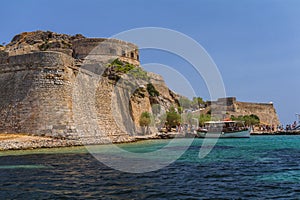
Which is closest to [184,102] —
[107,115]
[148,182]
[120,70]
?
[120,70]

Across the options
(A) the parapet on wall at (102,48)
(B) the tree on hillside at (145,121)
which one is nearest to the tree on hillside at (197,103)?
(A) the parapet on wall at (102,48)

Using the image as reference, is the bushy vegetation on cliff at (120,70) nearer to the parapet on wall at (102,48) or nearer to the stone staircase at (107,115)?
the parapet on wall at (102,48)

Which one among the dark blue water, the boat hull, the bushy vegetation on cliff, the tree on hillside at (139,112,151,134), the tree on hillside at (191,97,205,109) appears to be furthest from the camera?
the tree on hillside at (191,97,205,109)

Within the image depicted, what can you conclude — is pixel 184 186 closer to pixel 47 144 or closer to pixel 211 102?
pixel 47 144

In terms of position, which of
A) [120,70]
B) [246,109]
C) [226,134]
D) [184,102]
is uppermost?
[120,70]

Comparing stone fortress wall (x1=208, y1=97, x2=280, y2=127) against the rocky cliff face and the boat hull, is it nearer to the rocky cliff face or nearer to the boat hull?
the boat hull

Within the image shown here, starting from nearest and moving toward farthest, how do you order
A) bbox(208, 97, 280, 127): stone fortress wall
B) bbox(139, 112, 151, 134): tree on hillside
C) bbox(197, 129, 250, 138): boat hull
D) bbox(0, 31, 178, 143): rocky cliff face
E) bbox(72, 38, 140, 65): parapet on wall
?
bbox(0, 31, 178, 143): rocky cliff face
bbox(139, 112, 151, 134): tree on hillside
bbox(197, 129, 250, 138): boat hull
bbox(72, 38, 140, 65): parapet on wall
bbox(208, 97, 280, 127): stone fortress wall

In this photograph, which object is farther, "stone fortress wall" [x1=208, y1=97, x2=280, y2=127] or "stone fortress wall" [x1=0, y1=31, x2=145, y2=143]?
"stone fortress wall" [x1=208, y1=97, x2=280, y2=127]

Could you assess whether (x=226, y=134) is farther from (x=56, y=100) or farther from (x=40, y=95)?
(x=40, y=95)

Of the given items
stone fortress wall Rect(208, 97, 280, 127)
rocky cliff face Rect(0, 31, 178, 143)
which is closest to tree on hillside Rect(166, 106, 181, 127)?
rocky cliff face Rect(0, 31, 178, 143)

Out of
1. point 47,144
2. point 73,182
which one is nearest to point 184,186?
point 73,182

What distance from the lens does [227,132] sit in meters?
38.9

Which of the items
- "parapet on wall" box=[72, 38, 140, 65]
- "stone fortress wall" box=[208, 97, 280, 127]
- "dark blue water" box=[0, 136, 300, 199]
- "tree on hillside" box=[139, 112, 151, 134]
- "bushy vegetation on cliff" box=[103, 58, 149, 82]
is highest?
"parapet on wall" box=[72, 38, 140, 65]

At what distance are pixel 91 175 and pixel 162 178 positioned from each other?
1985 mm
